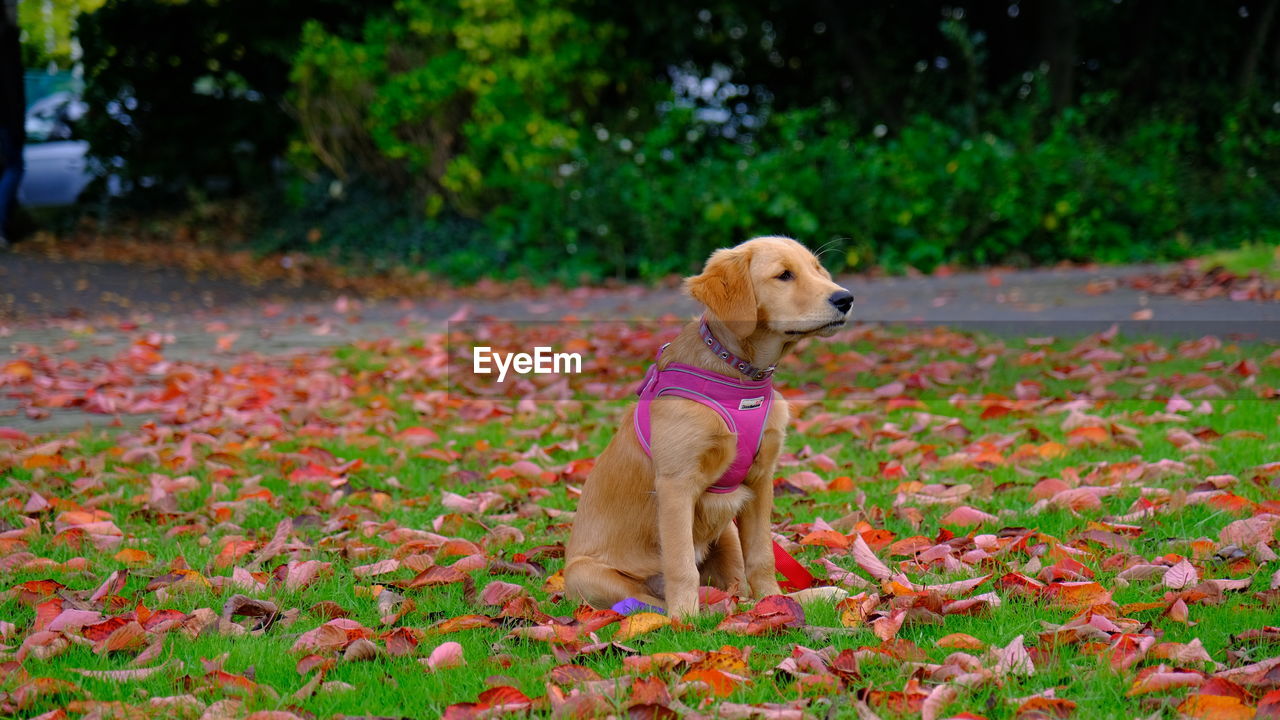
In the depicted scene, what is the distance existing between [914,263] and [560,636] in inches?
434

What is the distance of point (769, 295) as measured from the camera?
3641mm

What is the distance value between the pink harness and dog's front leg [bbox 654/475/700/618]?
0.14 meters

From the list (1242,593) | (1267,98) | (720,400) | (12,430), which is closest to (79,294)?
(12,430)

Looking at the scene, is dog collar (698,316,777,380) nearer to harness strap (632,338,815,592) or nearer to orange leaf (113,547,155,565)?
harness strap (632,338,815,592)

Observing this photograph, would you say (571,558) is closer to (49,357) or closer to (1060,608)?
(1060,608)

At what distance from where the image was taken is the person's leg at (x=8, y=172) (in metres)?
16.0

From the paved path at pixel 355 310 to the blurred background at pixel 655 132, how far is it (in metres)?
1.23

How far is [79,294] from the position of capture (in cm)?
1361

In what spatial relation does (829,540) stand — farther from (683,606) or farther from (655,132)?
(655,132)

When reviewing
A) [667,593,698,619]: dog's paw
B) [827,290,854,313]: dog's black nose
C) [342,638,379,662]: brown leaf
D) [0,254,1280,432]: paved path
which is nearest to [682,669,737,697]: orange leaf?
[667,593,698,619]: dog's paw

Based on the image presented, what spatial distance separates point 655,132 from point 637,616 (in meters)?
12.0

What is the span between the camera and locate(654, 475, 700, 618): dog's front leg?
3469mm

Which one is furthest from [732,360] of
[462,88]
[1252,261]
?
[462,88]

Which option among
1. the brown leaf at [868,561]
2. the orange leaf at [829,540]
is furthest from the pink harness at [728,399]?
the orange leaf at [829,540]
